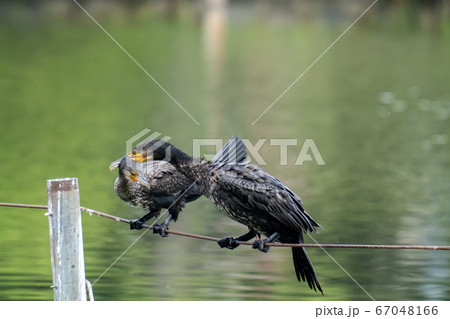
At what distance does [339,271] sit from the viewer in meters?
10.3

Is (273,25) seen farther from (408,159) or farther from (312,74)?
(408,159)

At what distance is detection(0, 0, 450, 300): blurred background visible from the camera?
1014 centimetres

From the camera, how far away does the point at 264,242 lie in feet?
21.3

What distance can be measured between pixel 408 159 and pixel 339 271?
7.42 metres

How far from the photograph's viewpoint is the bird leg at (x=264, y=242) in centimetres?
643

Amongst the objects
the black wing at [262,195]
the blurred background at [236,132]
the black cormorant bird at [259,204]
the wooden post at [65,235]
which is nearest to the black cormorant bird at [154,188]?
the black cormorant bird at [259,204]

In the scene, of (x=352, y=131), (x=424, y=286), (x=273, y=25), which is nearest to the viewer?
(x=424, y=286)

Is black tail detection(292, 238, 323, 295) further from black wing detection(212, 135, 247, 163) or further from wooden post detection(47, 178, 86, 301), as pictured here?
wooden post detection(47, 178, 86, 301)

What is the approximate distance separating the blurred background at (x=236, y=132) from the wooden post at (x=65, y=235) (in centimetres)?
269

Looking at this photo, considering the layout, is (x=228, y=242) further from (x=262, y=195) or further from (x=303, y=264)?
(x=303, y=264)

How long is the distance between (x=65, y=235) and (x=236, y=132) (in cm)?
1301

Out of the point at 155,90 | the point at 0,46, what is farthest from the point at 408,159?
the point at 0,46

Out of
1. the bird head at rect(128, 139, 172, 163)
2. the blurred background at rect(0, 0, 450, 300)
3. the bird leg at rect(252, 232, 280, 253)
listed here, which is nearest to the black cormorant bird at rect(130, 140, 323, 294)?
the bird leg at rect(252, 232, 280, 253)

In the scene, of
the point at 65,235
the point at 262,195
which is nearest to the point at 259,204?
the point at 262,195
